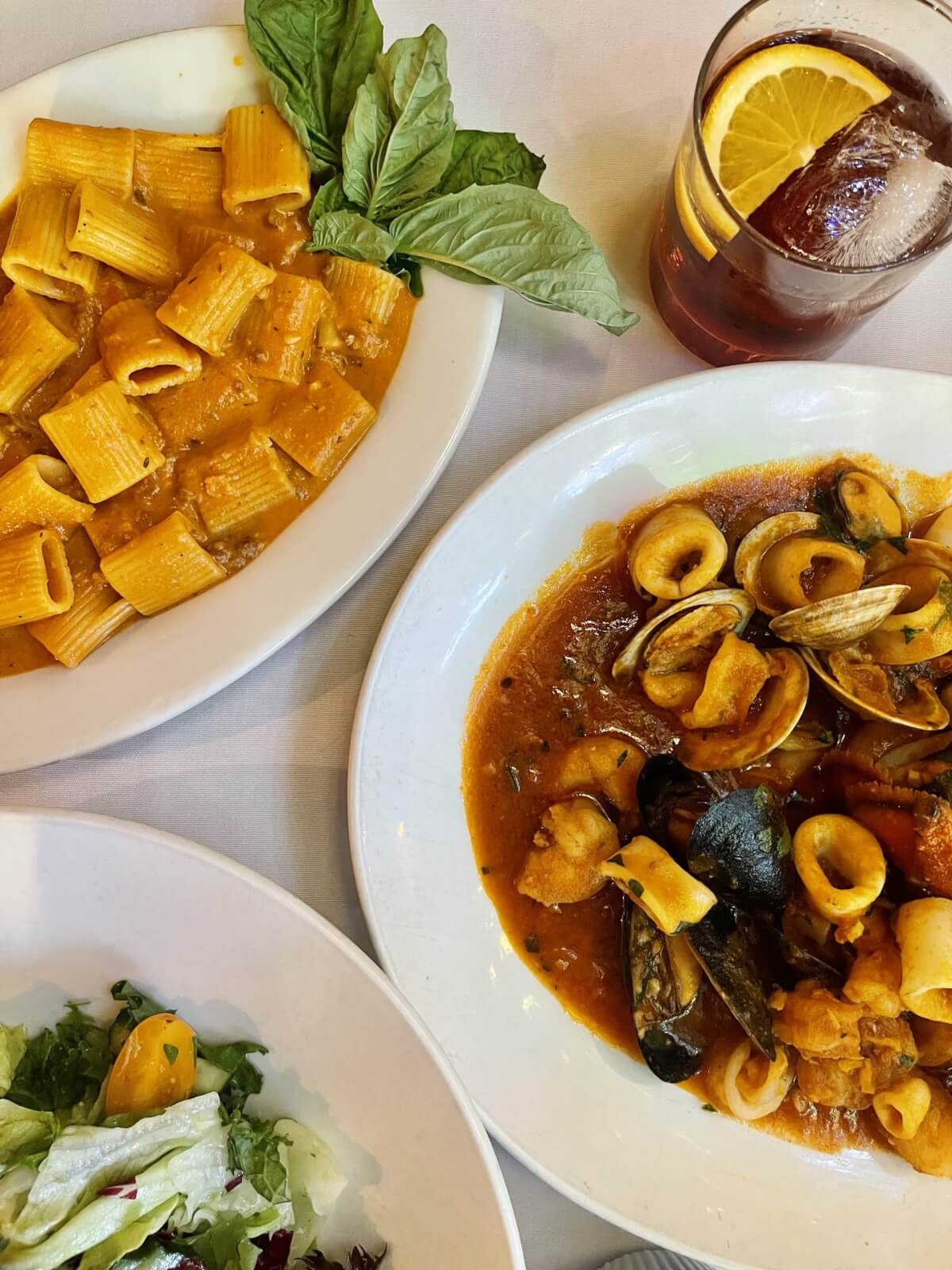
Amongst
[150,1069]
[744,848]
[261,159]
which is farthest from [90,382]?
[744,848]

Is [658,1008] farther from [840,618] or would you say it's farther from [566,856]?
[840,618]

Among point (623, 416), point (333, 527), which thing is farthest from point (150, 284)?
point (623, 416)

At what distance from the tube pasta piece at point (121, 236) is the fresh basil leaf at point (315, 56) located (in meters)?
0.30

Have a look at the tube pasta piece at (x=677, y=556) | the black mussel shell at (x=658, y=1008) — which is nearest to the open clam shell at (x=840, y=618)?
Answer: the tube pasta piece at (x=677, y=556)

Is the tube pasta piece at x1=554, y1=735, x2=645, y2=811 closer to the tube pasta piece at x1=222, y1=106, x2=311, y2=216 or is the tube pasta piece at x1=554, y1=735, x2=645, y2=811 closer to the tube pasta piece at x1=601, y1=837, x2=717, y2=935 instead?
the tube pasta piece at x1=601, y1=837, x2=717, y2=935

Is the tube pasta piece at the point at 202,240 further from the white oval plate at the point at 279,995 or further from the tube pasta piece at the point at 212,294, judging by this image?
the white oval plate at the point at 279,995

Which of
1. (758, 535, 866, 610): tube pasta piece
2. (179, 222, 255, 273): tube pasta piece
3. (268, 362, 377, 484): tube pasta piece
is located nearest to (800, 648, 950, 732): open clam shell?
(758, 535, 866, 610): tube pasta piece

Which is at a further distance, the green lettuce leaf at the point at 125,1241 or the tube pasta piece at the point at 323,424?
the tube pasta piece at the point at 323,424

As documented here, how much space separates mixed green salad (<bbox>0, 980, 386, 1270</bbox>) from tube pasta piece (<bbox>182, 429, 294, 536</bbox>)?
2.65 ft

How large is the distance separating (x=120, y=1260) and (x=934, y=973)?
1.35m

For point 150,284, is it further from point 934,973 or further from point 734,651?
point 934,973

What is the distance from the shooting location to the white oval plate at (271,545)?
4.60 feet

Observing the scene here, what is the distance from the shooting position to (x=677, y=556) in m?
1.51

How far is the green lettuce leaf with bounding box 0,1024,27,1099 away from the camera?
1.40 m
